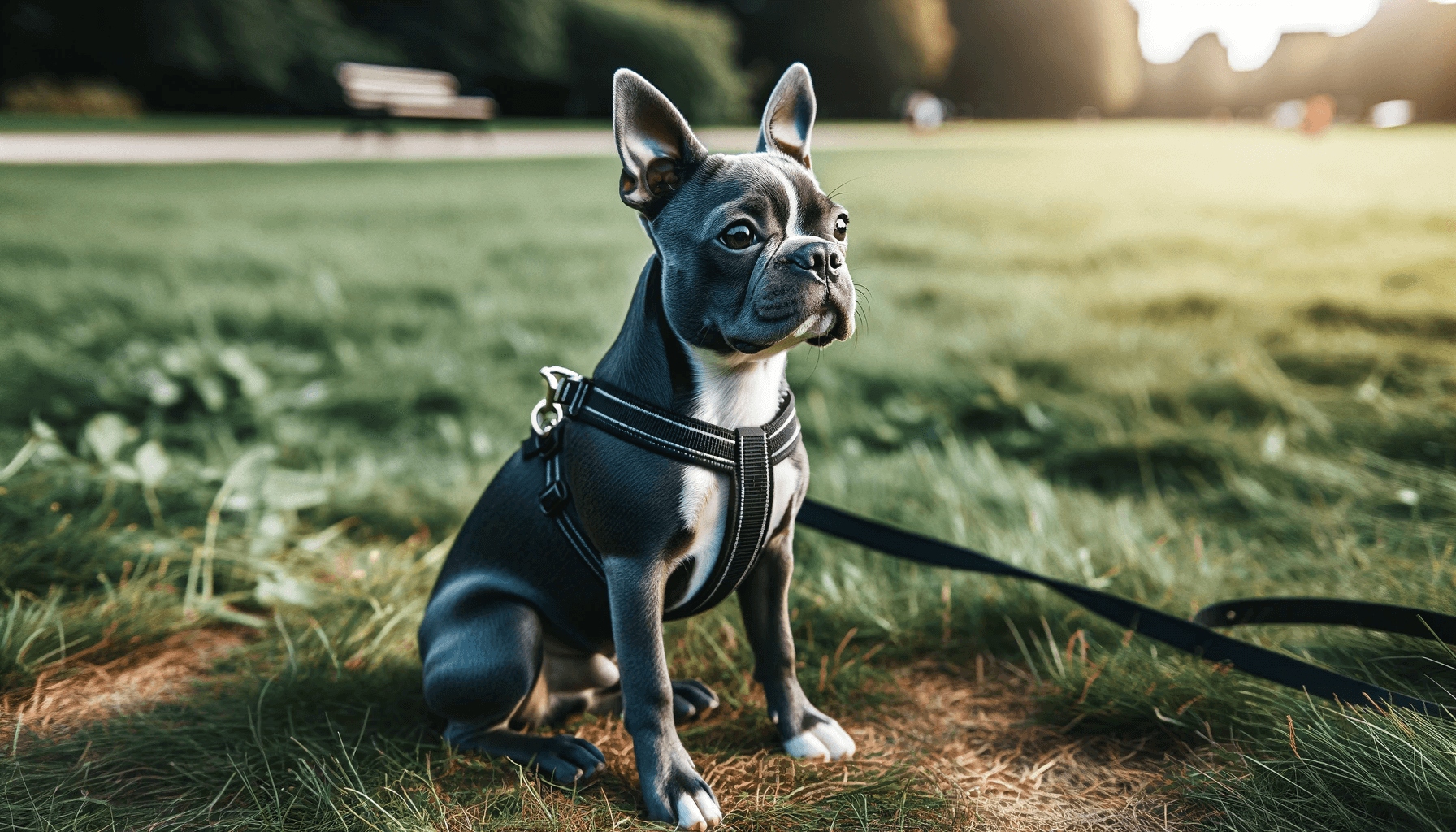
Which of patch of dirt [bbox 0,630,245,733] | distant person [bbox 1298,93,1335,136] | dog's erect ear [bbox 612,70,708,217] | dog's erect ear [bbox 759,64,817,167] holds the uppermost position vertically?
distant person [bbox 1298,93,1335,136]

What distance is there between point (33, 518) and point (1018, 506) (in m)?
3.59

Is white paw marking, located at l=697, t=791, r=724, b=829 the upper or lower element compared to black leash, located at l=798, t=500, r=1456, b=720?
lower

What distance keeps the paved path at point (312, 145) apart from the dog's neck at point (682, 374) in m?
12.7

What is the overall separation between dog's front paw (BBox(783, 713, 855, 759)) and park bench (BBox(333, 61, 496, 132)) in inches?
870

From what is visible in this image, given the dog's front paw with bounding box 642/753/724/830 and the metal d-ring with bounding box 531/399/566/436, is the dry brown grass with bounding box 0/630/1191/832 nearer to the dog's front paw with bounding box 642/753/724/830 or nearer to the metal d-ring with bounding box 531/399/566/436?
the dog's front paw with bounding box 642/753/724/830

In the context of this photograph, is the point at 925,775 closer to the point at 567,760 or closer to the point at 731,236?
the point at 567,760

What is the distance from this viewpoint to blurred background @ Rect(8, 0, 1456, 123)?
78.1 feet

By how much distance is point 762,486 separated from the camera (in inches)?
74.4

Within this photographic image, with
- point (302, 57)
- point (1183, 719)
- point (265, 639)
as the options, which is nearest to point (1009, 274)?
point (1183, 719)

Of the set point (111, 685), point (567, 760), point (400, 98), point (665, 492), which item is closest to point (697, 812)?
point (567, 760)

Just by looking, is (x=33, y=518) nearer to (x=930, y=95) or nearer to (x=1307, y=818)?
(x=1307, y=818)

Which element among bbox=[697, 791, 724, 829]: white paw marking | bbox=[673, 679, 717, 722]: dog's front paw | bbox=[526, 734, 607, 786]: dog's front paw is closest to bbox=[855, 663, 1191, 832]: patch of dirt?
bbox=[673, 679, 717, 722]: dog's front paw

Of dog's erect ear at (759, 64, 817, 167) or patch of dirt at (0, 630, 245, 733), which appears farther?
patch of dirt at (0, 630, 245, 733)

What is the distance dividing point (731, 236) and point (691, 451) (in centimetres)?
45
